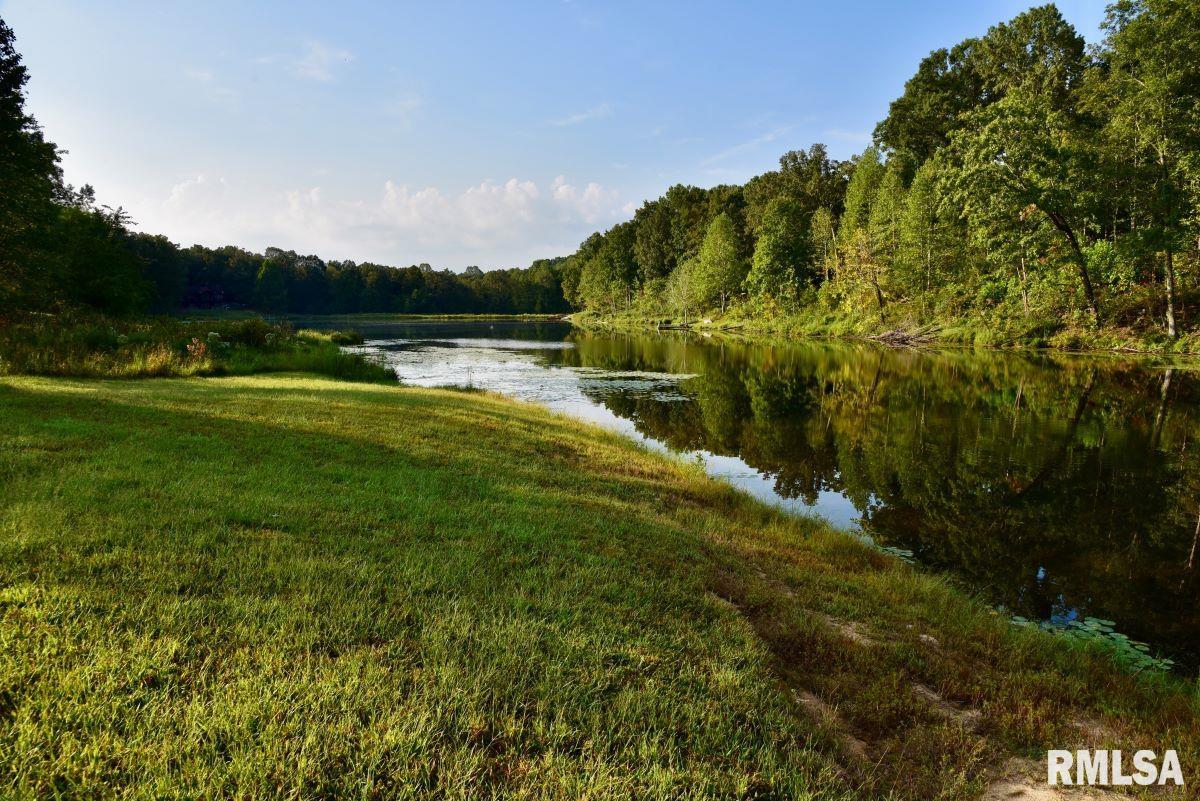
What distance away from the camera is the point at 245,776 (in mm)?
2572

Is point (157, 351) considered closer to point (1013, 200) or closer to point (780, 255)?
point (1013, 200)

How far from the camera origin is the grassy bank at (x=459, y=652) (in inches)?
111

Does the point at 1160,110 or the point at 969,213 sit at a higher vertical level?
the point at 1160,110

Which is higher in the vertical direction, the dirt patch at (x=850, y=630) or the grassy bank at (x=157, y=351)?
the grassy bank at (x=157, y=351)

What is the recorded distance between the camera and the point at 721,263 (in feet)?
252

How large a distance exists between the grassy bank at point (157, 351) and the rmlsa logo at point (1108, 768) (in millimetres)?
20271

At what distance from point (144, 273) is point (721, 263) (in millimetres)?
87279

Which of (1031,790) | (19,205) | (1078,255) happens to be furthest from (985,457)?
(19,205)

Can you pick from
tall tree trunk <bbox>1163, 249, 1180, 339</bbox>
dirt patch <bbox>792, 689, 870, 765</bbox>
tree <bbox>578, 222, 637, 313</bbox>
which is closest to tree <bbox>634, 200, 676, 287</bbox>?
tree <bbox>578, 222, 637, 313</bbox>

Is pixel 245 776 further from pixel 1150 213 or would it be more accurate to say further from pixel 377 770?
pixel 1150 213

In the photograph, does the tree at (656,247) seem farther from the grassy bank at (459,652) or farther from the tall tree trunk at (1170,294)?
the grassy bank at (459,652)

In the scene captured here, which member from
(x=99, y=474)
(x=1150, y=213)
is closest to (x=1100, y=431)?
(x=99, y=474)

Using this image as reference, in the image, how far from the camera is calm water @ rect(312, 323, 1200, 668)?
26.2 feet

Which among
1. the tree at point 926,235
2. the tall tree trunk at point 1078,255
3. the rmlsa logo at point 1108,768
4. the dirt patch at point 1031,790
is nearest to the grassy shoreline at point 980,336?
the tall tree trunk at point 1078,255
